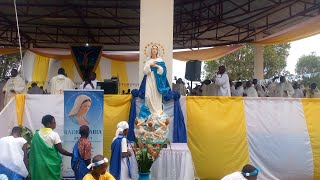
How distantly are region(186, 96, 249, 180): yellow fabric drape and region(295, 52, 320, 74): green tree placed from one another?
1515 inches

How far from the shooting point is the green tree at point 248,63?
92.5ft

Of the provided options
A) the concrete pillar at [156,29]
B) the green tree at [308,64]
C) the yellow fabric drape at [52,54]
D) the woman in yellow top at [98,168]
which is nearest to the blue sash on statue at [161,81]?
the concrete pillar at [156,29]

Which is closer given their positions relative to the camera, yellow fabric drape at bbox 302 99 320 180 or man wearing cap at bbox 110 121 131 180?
man wearing cap at bbox 110 121 131 180

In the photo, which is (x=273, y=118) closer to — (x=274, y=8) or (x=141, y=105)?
(x=141, y=105)

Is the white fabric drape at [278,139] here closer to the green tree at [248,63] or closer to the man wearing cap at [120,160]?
the man wearing cap at [120,160]

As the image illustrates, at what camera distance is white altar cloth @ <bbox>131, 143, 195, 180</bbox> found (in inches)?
270

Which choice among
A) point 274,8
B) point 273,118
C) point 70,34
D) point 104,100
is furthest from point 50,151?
point 70,34

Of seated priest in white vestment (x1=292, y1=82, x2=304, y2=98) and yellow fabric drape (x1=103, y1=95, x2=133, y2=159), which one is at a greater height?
seated priest in white vestment (x1=292, y1=82, x2=304, y2=98)

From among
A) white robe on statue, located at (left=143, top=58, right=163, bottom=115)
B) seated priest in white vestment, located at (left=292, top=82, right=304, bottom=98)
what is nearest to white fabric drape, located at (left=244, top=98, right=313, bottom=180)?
white robe on statue, located at (left=143, top=58, right=163, bottom=115)

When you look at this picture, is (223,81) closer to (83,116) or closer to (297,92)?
(83,116)

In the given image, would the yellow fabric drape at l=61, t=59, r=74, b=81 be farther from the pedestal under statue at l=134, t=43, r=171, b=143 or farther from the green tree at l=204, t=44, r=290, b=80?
the green tree at l=204, t=44, r=290, b=80

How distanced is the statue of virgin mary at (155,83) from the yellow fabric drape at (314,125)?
2.71 meters

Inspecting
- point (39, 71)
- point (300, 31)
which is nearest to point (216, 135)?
point (300, 31)

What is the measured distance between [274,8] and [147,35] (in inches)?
245
